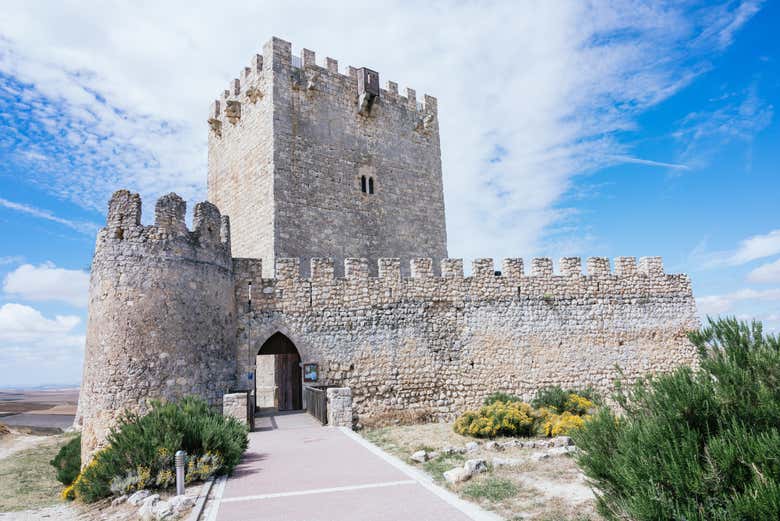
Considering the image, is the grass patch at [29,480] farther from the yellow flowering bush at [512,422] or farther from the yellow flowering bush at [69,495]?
A: the yellow flowering bush at [512,422]

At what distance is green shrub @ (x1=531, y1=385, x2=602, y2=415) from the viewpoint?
12820mm

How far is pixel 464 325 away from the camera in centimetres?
1427

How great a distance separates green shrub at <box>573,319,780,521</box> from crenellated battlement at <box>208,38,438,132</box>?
1452 cm

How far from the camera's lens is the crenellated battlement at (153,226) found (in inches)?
430

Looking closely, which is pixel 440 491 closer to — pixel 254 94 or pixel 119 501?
pixel 119 501

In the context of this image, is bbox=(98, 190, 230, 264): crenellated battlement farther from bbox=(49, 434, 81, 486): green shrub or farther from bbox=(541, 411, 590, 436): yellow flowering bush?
bbox=(541, 411, 590, 436): yellow flowering bush

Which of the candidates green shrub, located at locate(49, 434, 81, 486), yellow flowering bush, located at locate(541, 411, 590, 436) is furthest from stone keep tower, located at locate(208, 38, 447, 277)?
yellow flowering bush, located at locate(541, 411, 590, 436)

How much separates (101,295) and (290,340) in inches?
168

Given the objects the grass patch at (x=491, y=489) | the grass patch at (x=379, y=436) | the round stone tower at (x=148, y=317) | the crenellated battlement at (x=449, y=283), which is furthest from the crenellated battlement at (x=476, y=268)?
the grass patch at (x=491, y=489)

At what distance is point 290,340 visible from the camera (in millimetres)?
13008

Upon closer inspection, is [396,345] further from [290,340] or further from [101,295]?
[101,295]

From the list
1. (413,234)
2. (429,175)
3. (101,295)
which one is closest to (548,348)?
(413,234)

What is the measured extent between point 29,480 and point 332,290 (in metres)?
9.27

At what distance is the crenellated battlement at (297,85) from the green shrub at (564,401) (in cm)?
1095
